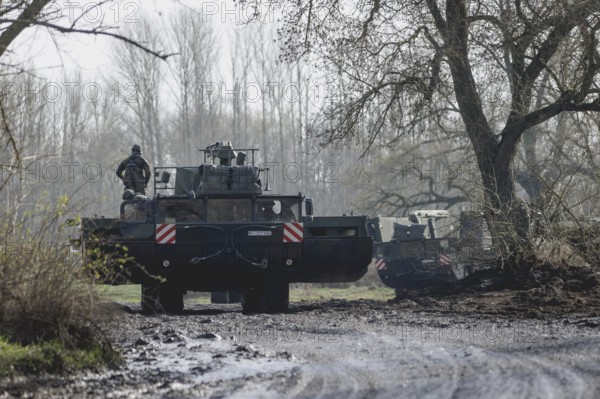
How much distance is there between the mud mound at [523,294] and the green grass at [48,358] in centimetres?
727

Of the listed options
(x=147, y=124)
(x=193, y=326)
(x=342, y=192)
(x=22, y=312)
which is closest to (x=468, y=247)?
(x=193, y=326)

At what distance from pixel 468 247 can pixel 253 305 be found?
483 cm

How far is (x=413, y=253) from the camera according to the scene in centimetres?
3219

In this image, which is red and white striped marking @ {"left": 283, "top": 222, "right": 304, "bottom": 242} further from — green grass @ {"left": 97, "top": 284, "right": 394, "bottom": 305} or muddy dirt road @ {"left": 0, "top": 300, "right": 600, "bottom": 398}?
green grass @ {"left": 97, "top": 284, "right": 394, "bottom": 305}

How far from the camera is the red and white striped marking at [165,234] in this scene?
19.0 m

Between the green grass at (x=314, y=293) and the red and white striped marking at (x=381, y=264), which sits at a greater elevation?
the red and white striped marking at (x=381, y=264)

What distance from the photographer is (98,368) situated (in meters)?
9.98

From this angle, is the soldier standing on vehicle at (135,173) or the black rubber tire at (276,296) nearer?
the black rubber tire at (276,296)

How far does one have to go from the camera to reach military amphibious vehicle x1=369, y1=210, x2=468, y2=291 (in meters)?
30.8

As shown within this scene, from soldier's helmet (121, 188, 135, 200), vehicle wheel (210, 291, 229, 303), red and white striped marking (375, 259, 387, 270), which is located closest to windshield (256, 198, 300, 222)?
soldier's helmet (121, 188, 135, 200)

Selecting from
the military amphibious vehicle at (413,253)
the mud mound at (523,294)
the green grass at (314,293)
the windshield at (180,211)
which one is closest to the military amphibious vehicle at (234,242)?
the windshield at (180,211)

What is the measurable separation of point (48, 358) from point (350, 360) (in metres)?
2.77

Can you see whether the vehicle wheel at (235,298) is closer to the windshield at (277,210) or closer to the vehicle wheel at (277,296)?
the vehicle wheel at (277,296)

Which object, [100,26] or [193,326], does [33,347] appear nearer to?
[100,26]
